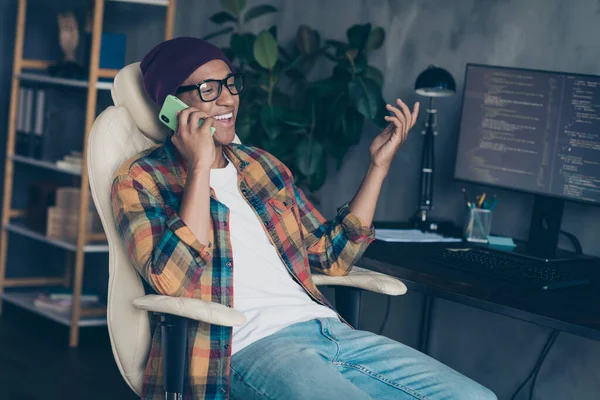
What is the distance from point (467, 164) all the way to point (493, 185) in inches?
4.8

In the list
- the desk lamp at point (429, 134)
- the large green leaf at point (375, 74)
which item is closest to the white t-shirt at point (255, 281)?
the desk lamp at point (429, 134)

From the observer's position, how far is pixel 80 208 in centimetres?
384

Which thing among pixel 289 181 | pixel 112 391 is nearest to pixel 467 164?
pixel 289 181

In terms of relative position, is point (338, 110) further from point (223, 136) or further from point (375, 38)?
point (223, 136)

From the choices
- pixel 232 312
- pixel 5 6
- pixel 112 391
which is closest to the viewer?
pixel 232 312

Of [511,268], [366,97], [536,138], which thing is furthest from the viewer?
[366,97]

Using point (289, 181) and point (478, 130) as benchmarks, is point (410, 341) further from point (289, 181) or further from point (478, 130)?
point (289, 181)

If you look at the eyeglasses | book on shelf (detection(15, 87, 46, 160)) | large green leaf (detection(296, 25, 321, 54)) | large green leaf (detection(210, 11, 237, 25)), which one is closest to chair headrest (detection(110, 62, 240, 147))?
the eyeglasses

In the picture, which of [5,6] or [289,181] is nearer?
[289,181]

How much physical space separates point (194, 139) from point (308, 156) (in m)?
1.43

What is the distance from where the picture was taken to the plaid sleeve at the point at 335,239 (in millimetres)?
2285

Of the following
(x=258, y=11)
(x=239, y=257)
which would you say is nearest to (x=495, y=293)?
(x=239, y=257)

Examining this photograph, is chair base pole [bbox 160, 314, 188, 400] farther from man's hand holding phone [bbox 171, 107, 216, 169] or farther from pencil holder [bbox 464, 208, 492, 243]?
pencil holder [bbox 464, 208, 492, 243]

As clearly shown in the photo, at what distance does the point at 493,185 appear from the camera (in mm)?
2764
